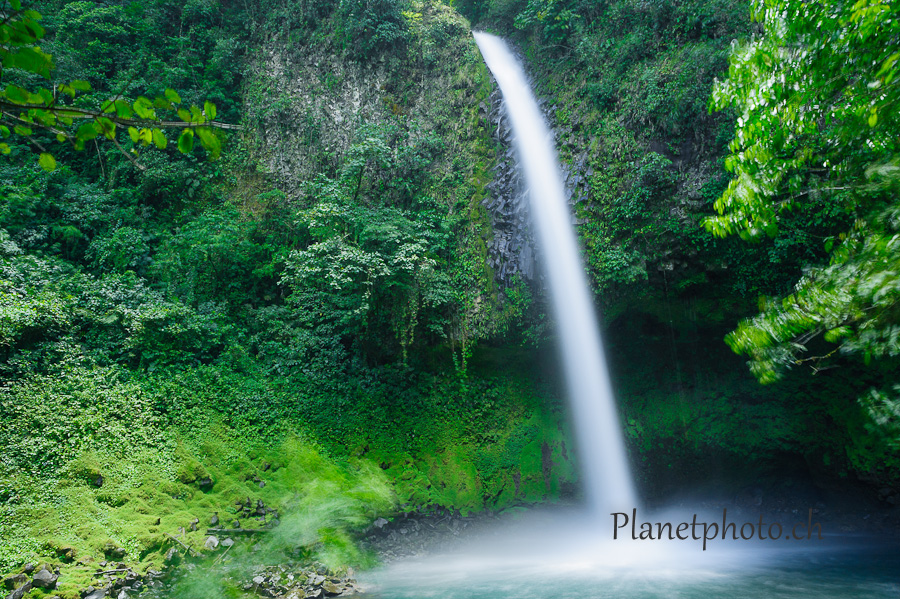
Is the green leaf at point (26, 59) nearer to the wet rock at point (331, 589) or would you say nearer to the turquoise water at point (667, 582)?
the wet rock at point (331, 589)

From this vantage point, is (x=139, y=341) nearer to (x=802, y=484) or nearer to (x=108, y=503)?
(x=108, y=503)

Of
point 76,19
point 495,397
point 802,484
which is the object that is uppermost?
point 76,19

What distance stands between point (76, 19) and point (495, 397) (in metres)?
13.1

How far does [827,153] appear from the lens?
8.95ft

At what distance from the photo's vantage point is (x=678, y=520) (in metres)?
8.56

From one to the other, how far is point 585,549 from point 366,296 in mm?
5550

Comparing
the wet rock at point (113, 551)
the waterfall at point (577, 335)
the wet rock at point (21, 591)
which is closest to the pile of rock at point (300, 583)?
the wet rock at point (113, 551)

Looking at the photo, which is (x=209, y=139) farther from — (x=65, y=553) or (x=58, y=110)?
(x=65, y=553)

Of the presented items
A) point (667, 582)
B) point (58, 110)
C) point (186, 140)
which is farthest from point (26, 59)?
point (667, 582)

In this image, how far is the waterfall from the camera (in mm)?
8391

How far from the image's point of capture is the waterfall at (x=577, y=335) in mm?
8391

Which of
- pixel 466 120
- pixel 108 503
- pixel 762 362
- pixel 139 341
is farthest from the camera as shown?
pixel 466 120

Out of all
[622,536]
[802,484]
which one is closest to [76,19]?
[622,536]

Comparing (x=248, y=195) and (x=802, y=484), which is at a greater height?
(x=248, y=195)
